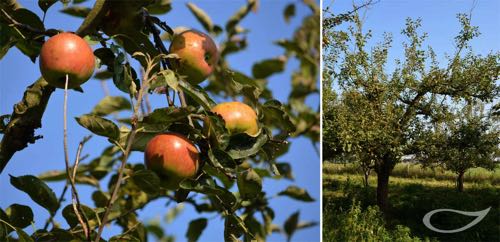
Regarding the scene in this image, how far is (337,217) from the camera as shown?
172 inches

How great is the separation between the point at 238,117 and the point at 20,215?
0.37 m

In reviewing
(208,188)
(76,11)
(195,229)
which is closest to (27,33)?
(76,11)

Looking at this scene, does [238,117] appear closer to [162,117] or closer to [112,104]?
[162,117]

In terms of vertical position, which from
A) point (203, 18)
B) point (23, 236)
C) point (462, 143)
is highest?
point (462, 143)

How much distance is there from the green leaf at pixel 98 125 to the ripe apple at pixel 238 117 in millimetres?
173

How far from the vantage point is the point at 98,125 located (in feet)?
2.29

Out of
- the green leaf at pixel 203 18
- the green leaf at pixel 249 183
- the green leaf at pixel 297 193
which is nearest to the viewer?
the green leaf at pixel 249 183

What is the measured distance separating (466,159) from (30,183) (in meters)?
4.62

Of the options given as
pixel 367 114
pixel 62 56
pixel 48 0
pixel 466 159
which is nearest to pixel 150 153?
pixel 62 56

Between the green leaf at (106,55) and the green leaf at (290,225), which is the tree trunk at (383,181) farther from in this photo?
the green leaf at (106,55)

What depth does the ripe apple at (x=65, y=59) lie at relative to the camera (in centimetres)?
74

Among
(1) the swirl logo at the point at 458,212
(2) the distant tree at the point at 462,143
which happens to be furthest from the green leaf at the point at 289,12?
(2) the distant tree at the point at 462,143

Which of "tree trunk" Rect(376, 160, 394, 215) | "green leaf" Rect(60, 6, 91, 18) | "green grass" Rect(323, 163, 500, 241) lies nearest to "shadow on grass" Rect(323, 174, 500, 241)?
"green grass" Rect(323, 163, 500, 241)

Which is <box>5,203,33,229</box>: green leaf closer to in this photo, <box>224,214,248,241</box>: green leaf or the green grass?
<box>224,214,248,241</box>: green leaf
